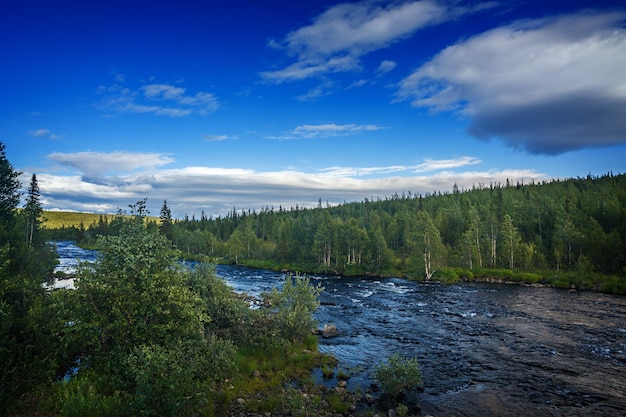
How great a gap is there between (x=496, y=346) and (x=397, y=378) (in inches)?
582

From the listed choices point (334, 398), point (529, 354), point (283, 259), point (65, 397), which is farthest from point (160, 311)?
point (283, 259)

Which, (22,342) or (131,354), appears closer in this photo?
(22,342)

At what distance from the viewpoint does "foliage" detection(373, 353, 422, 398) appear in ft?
72.8

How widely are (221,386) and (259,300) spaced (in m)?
32.3

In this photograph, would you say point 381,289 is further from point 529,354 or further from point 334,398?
point 334,398

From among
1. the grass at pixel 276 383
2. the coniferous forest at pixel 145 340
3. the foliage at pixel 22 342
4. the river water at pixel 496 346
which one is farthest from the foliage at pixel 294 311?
the foliage at pixel 22 342

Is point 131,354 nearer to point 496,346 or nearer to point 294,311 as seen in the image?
point 294,311

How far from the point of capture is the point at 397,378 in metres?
22.4

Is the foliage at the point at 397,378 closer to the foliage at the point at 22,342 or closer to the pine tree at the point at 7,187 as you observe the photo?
the foliage at the point at 22,342

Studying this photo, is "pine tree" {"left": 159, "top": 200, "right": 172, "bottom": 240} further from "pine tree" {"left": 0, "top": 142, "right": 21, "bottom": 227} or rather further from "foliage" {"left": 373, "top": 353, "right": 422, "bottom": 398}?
"foliage" {"left": 373, "top": 353, "right": 422, "bottom": 398}

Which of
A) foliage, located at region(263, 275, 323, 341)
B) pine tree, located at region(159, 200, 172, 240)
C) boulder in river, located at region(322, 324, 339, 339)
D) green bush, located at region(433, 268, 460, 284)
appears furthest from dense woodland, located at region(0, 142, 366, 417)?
pine tree, located at region(159, 200, 172, 240)

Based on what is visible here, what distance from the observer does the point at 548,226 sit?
104 meters

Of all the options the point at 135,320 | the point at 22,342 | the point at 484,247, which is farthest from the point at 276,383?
the point at 484,247

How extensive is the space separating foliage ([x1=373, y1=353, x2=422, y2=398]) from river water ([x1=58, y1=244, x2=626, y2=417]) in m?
1.03
